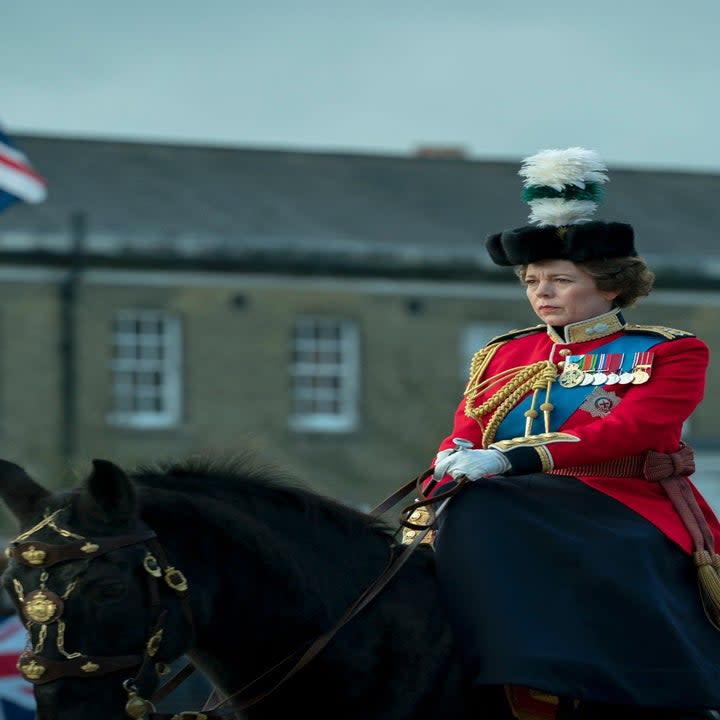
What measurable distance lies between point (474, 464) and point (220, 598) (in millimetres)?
749

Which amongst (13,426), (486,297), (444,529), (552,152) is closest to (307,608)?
(444,529)

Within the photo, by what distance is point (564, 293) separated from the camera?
5035mm

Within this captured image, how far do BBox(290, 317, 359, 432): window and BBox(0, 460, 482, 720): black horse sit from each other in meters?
25.7

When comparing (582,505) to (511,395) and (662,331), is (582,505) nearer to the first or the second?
(511,395)

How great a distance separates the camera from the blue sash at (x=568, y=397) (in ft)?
16.5

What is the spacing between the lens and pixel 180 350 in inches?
1169

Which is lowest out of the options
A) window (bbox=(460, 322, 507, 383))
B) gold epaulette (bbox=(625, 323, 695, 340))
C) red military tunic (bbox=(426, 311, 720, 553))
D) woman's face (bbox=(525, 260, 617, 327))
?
window (bbox=(460, 322, 507, 383))

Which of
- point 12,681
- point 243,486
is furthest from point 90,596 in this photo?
point 12,681

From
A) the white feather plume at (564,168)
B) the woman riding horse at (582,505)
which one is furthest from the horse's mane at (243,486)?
the white feather plume at (564,168)

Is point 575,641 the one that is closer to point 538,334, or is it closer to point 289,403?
point 538,334

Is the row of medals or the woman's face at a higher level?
the woman's face

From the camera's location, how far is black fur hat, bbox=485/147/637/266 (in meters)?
4.95

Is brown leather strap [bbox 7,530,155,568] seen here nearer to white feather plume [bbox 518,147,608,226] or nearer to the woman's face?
the woman's face

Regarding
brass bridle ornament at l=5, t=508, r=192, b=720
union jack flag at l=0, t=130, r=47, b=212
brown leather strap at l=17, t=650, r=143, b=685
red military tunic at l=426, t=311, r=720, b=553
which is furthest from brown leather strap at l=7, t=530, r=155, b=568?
union jack flag at l=0, t=130, r=47, b=212
